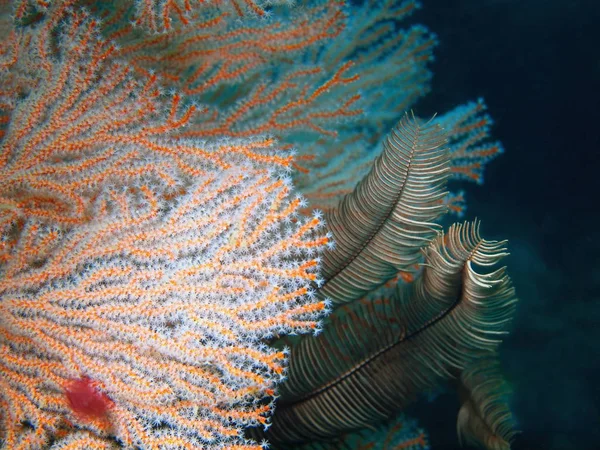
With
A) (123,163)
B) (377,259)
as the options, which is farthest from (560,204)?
(123,163)

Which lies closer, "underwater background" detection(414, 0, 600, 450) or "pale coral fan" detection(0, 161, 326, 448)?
"pale coral fan" detection(0, 161, 326, 448)

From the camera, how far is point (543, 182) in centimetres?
364

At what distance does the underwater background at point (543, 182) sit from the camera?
3.46m

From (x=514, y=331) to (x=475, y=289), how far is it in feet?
7.20

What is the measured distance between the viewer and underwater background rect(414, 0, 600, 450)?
3.46m

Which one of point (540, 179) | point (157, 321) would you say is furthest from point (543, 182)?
point (157, 321)

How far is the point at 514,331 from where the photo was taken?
3.69 meters

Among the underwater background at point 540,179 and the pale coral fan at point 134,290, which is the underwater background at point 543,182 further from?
the pale coral fan at point 134,290

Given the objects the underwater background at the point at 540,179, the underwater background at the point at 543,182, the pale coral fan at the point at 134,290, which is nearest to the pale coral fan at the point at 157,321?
the pale coral fan at the point at 134,290

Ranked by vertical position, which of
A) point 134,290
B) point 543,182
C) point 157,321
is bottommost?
Result: point 157,321

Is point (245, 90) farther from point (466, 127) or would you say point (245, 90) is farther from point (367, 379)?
point (367, 379)

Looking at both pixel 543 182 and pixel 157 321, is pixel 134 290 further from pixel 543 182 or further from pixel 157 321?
pixel 543 182

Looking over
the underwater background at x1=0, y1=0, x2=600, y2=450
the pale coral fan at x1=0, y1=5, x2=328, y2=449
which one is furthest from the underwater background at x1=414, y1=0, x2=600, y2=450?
the pale coral fan at x1=0, y1=5, x2=328, y2=449

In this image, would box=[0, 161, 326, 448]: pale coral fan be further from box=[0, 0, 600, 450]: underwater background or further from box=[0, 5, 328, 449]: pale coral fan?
box=[0, 0, 600, 450]: underwater background
